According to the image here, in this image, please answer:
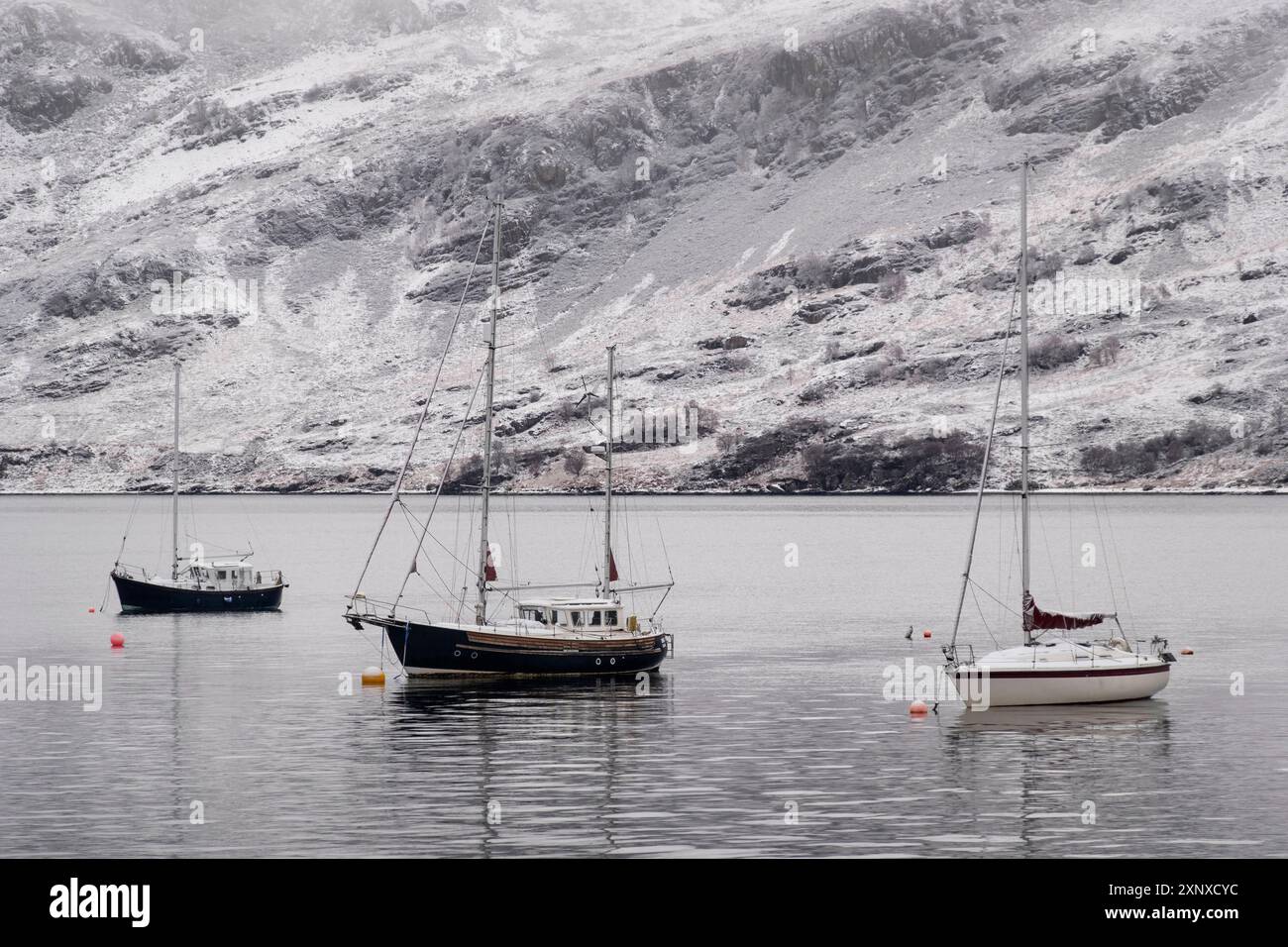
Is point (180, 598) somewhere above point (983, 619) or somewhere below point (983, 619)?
above

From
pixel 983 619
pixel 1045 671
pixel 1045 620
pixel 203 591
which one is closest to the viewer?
pixel 1045 671

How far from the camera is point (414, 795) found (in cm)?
4319

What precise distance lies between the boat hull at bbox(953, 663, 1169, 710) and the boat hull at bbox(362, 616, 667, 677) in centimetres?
1438

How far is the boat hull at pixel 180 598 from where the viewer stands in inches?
4171

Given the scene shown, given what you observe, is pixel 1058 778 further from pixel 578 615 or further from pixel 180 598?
pixel 180 598

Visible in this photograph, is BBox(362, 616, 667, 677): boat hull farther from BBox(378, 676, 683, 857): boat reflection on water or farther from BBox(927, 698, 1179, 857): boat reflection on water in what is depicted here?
BBox(927, 698, 1179, 857): boat reflection on water

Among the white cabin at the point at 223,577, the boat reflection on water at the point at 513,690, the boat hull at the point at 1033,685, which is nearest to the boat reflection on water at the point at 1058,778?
the boat hull at the point at 1033,685

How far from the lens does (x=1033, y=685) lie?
57.0m

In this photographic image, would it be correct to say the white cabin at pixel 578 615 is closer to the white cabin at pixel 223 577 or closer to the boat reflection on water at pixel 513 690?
the boat reflection on water at pixel 513 690

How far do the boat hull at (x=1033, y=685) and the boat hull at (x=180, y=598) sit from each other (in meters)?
60.0

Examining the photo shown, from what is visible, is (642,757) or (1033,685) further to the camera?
(1033,685)

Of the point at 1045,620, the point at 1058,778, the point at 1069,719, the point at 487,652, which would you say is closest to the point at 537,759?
the point at 1058,778

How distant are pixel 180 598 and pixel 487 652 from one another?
4800cm
